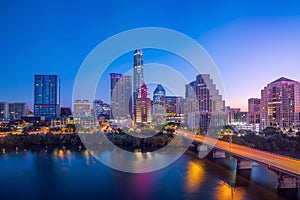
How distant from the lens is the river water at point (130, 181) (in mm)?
5918

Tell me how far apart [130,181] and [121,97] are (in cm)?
3616

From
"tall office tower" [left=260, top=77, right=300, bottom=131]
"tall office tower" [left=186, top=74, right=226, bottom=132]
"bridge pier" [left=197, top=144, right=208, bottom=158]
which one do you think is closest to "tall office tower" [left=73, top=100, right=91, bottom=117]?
"tall office tower" [left=186, top=74, right=226, bottom=132]

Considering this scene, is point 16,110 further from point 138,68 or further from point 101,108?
point 138,68

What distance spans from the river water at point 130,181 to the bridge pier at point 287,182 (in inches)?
5.8

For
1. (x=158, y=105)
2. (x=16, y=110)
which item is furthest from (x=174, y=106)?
(x=16, y=110)

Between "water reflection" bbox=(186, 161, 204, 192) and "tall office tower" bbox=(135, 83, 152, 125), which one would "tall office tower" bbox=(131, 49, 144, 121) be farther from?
"water reflection" bbox=(186, 161, 204, 192)

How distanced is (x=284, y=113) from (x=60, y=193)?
65.9 feet

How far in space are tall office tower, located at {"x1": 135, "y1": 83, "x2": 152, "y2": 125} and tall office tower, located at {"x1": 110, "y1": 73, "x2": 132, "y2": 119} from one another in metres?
4.58

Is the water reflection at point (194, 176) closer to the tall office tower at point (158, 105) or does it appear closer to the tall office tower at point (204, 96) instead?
the tall office tower at point (204, 96)

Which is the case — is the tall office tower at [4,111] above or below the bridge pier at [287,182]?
above

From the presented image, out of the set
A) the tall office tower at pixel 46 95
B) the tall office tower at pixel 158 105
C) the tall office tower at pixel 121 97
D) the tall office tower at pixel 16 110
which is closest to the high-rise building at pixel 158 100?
the tall office tower at pixel 158 105

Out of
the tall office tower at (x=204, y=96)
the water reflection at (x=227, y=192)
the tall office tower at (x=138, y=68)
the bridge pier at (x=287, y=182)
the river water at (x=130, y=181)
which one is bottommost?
the river water at (x=130, y=181)

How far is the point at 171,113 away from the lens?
3581 centimetres

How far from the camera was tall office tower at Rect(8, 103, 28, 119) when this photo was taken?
39562 mm
